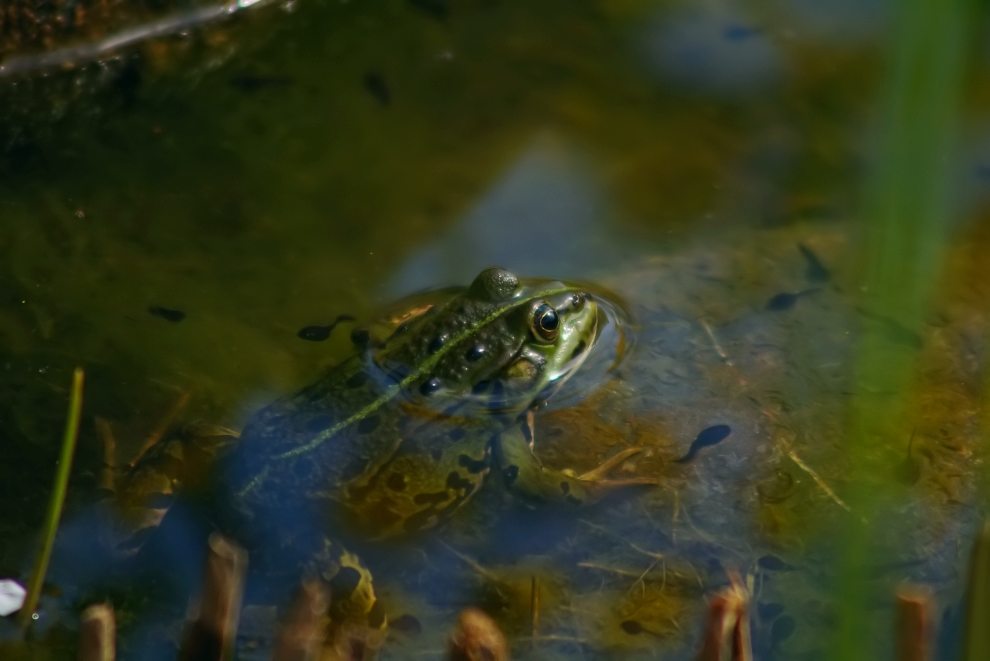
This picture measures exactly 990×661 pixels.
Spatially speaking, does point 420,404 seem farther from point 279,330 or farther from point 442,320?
point 279,330

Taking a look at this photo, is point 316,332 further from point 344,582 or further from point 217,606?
point 217,606

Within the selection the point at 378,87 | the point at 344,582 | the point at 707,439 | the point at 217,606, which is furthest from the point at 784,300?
the point at 217,606

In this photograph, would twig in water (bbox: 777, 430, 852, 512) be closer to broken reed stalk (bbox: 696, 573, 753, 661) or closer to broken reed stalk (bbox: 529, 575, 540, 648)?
broken reed stalk (bbox: 529, 575, 540, 648)

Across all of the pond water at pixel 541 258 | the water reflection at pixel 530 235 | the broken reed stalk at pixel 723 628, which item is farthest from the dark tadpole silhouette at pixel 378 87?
the broken reed stalk at pixel 723 628

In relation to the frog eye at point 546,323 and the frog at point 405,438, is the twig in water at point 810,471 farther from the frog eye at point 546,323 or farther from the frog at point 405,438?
the frog eye at point 546,323

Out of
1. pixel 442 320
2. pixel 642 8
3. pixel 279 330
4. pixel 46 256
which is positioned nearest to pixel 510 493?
pixel 442 320
